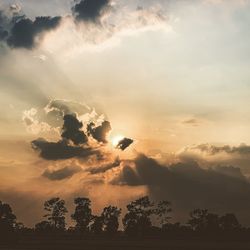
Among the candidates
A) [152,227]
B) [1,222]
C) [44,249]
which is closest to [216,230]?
[152,227]

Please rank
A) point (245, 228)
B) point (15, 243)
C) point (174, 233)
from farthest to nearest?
point (245, 228), point (174, 233), point (15, 243)

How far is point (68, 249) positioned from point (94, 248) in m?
7.32

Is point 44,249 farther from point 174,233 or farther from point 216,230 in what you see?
point 216,230

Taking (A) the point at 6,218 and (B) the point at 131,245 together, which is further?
(A) the point at 6,218

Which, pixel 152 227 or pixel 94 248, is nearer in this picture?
pixel 94 248

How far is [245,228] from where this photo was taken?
19588 cm

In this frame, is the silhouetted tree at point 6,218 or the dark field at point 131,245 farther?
the silhouetted tree at point 6,218

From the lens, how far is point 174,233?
17788cm

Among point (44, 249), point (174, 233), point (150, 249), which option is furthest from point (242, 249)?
point (174, 233)

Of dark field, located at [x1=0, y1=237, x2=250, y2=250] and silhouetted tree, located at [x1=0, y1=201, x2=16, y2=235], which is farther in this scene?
silhouetted tree, located at [x1=0, y1=201, x2=16, y2=235]

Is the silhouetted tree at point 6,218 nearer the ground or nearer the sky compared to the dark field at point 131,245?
nearer the sky

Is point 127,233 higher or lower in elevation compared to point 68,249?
higher

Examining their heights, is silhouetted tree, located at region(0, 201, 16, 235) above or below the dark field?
above

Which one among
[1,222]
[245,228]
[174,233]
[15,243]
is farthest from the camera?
[245,228]
